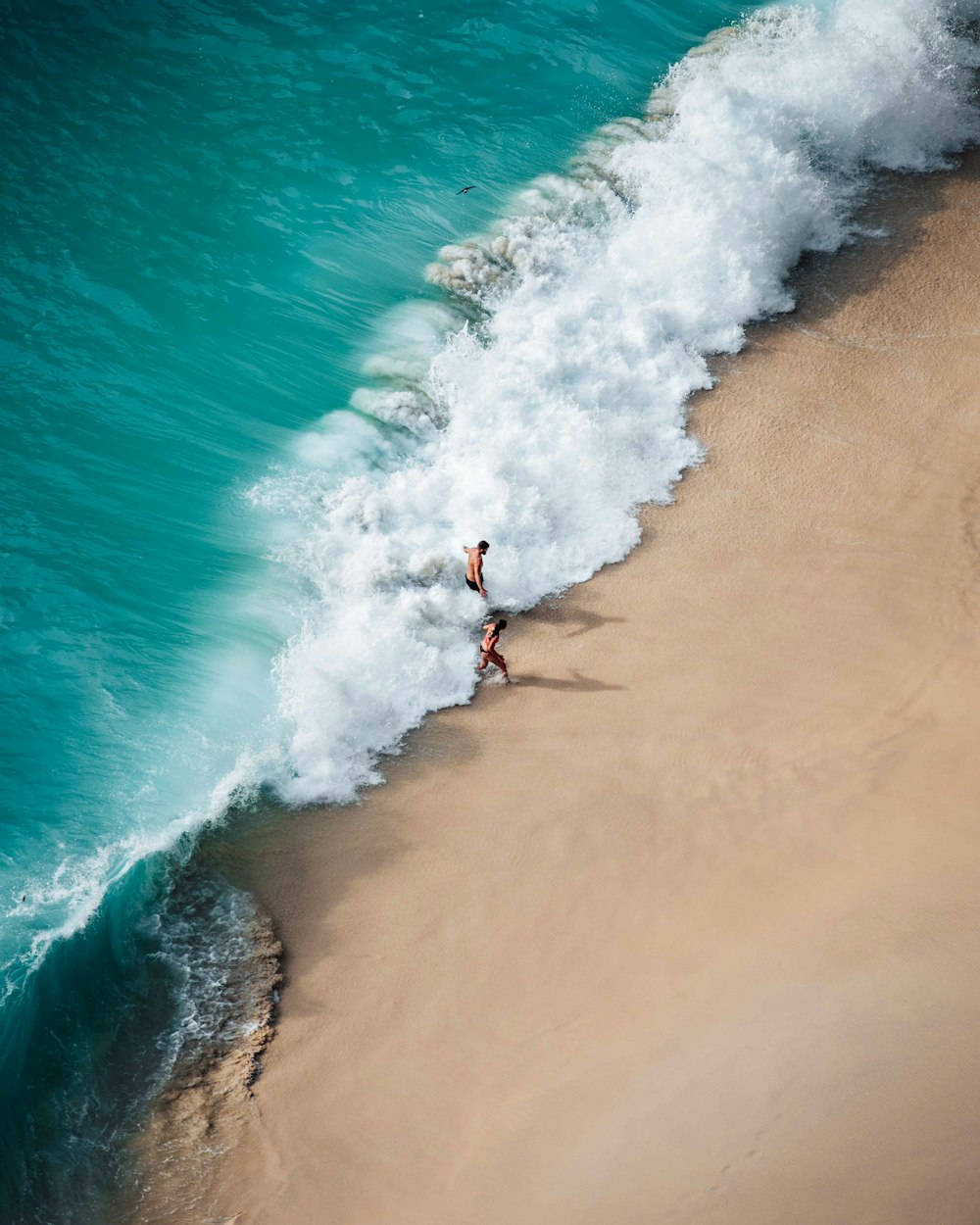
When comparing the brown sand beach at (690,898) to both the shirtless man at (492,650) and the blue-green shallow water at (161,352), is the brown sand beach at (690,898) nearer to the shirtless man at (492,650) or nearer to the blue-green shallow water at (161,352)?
the shirtless man at (492,650)

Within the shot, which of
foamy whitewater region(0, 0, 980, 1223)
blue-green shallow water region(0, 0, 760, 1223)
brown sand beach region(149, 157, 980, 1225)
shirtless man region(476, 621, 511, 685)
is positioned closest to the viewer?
brown sand beach region(149, 157, 980, 1225)

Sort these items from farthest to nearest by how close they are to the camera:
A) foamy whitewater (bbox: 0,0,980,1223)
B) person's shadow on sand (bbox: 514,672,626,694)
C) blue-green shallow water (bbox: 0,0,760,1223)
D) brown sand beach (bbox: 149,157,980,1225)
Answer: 1. person's shadow on sand (bbox: 514,672,626,694)
2. foamy whitewater (bbox: 0,0,980,1223)
3. blue-green shallow water (bbox: 0,0,760,1223)
4. brown sand beach (bbox: 149,157,980,1225)

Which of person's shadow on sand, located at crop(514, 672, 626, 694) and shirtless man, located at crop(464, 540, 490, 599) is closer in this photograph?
person's shadow on sand, located at crop(514, 672, 626, 694)

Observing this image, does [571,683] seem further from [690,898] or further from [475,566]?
[690,898]

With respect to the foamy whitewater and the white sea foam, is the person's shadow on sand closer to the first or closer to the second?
the foamy whitewater

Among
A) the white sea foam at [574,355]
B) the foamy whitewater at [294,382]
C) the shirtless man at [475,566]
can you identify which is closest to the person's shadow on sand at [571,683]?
the foamy whitewater at [294,382]

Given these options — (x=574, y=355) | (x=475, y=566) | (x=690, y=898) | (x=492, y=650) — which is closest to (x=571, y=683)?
(x=492, y=650)

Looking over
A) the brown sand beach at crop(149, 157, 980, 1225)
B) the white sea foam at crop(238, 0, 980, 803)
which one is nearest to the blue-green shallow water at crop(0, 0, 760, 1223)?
the white sea foam at crop(238, 0, 980, 803)

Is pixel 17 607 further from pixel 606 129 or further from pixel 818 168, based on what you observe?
pixel 818 168
